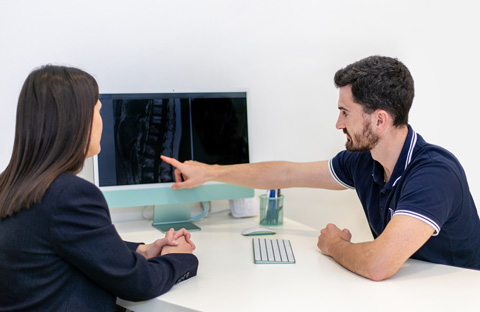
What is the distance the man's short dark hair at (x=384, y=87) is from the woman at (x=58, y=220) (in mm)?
854

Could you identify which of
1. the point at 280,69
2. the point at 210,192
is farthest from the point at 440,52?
the point at 210,192

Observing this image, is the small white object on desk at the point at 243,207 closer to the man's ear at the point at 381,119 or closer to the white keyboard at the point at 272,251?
the white keyboard at the point at 272,251

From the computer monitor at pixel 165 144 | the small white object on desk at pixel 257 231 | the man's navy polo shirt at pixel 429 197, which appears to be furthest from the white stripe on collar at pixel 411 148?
the computer monitor at pixel 165 144

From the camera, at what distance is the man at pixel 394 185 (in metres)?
1.26

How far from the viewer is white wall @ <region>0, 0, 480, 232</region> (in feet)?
6.02

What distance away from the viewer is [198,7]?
2.01 meters

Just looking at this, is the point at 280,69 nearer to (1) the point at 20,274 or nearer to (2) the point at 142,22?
(2) the point at 142,22

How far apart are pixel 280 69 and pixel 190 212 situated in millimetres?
789

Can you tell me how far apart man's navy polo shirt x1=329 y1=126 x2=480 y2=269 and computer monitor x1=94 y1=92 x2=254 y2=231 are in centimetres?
55

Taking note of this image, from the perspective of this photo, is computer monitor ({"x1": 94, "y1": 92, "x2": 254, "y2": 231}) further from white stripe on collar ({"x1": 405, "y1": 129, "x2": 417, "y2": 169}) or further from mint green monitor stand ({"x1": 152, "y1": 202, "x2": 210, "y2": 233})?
white stripe on collar ({"x1": 405, "y1": 129, "x2": 417, "y2": 169})

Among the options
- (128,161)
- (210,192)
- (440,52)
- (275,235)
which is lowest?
(275,235)

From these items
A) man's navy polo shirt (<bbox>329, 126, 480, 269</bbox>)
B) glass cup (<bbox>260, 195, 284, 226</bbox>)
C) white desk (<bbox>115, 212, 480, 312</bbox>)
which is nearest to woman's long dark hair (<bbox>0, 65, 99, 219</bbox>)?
white desk (<bbox>115, 212, 480, 312</bbox>)

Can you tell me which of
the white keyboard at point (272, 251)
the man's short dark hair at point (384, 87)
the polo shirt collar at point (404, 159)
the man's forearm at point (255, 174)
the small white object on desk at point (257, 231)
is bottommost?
the small white object on desk at point (257, 231)

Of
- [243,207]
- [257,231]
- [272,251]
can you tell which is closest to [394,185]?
[272,251]
